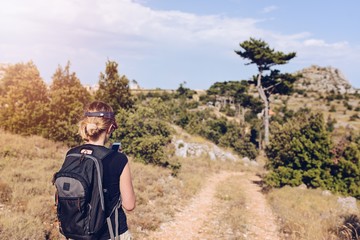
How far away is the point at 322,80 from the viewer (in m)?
113

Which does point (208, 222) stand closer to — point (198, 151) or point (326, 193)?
point (326, 193)

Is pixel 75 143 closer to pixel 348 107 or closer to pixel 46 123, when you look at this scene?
pixel 46 123

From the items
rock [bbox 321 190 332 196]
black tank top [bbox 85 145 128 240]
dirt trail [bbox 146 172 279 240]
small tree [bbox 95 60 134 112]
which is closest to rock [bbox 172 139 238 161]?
small tree [bbox 95 60 134 112]

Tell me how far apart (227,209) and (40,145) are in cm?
1038

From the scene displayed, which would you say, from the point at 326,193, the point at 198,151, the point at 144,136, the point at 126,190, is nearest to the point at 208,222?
the point at 326,193

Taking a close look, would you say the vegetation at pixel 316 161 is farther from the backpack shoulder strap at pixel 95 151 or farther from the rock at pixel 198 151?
the backpack shoulder strap at pixel 95 151

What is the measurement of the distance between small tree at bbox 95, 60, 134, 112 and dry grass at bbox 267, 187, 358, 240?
11.6m

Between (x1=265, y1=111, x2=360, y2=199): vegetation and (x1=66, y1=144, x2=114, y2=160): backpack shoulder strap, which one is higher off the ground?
(x1=66, y1=144, x2=114, y2=160): backpack shoulder strap

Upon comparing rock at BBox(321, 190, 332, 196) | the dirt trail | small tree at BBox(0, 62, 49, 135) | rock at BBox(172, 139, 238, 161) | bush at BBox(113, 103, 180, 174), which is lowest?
rock at BBox(172, 139, 238, 161)

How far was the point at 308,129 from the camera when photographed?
673 inches

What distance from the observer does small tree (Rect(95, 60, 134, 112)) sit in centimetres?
2089

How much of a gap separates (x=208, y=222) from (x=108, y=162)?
28.1 ft

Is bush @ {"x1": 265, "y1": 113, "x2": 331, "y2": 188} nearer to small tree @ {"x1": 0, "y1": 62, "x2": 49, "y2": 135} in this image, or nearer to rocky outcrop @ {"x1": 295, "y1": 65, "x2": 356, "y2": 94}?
small tree @ {"x1": 0, "y1": 62, "x2": 49, "y2": 135}

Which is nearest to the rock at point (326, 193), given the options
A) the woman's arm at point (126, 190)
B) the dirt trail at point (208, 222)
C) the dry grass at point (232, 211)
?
the dirt trail at point (208, 222)
